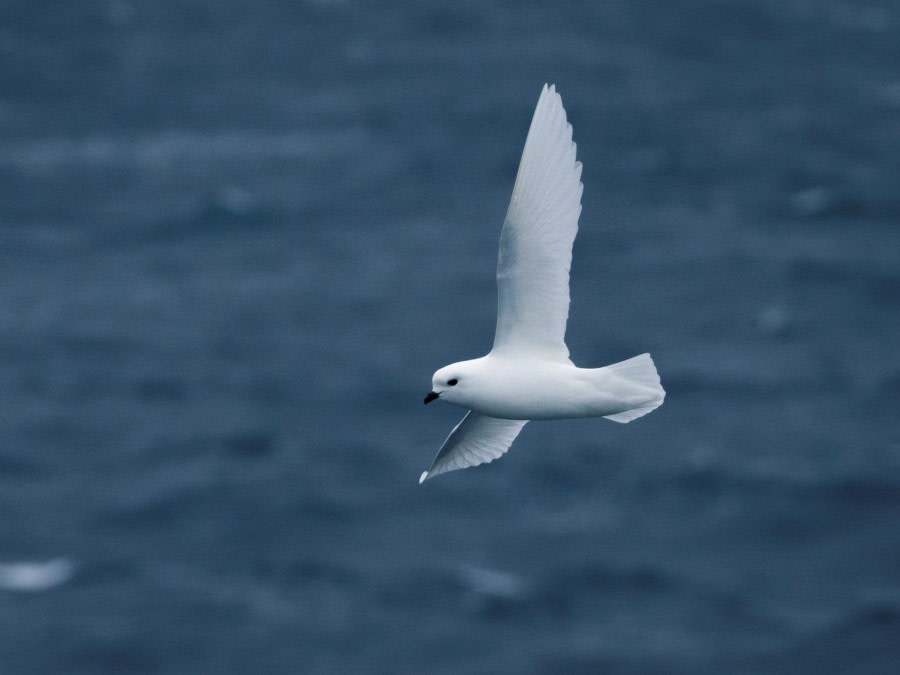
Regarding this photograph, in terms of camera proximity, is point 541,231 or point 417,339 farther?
point 417,339

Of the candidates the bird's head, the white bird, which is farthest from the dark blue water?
the bird's head

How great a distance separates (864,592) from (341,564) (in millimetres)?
20421

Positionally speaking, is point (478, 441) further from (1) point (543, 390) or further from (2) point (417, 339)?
(2) point (417, 339)

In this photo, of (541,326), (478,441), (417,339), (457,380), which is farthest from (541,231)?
(417,339)

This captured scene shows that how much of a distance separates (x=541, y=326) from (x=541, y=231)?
3.54 feet

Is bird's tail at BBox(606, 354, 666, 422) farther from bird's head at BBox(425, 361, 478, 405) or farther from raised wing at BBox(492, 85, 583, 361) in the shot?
bird's head at BBox(425, 361, 478, 405)

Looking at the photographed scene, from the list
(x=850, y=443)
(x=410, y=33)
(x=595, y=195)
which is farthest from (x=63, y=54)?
(x=850, y=443)

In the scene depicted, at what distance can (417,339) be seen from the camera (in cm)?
6675

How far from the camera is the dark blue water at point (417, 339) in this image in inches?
2327

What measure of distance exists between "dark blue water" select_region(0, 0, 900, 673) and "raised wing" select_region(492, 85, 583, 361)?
40.1 m

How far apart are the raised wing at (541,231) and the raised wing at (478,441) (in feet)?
7.33

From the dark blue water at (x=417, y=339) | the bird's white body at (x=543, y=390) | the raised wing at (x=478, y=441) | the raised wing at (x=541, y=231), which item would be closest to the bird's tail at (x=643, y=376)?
the bird's white body at (x=543, y=390)

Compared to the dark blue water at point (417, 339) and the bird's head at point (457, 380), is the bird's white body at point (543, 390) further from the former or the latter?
the dark blue water at point (417, 339)

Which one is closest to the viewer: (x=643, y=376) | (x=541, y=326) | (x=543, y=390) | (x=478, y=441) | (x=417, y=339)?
(x=543, y=390)
